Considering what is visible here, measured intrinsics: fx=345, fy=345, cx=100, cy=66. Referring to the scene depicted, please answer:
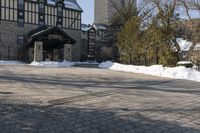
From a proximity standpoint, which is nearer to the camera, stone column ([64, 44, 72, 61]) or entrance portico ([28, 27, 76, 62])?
entrance portico ([28, 27, 76, 62])

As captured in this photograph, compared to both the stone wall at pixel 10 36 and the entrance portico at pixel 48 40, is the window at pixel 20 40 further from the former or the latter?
the entrance portico at pixel 48 40

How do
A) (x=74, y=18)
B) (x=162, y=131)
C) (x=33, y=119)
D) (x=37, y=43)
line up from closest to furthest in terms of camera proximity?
(x=162, y=131), (x=33, y=119), (x=37, y=43), (x=74, y=18)

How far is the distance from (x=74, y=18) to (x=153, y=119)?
1966 inches

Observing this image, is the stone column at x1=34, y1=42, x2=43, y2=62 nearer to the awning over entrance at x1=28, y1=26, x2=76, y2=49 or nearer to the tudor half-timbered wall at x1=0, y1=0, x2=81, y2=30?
the awning over entrance at x1=28, y1=26, x2=76, y2=49

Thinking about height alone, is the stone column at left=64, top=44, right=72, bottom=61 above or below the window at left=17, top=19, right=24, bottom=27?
below

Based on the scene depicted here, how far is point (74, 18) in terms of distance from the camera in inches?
2234

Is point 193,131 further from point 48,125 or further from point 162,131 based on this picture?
point 48,125

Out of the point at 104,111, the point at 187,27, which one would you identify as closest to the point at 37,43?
the point at 187,27

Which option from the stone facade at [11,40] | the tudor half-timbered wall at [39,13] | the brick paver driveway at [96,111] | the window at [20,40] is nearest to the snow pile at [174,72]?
the brick paver driveway at [96,111]

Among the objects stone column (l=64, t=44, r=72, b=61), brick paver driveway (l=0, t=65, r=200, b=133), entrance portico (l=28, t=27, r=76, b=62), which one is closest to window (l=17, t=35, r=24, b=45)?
entrance portico (l=28, t=27, r=76, b=62)

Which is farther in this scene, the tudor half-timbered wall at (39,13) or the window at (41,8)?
the window at (41,8)

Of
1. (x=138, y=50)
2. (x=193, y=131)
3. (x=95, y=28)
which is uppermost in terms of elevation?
(x=95, y=28)

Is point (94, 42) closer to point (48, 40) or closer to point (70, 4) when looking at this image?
point (70, 4)

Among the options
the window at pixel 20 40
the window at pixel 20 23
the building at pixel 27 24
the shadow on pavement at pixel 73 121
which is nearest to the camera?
the shadow on pavement at pixel 73 121
